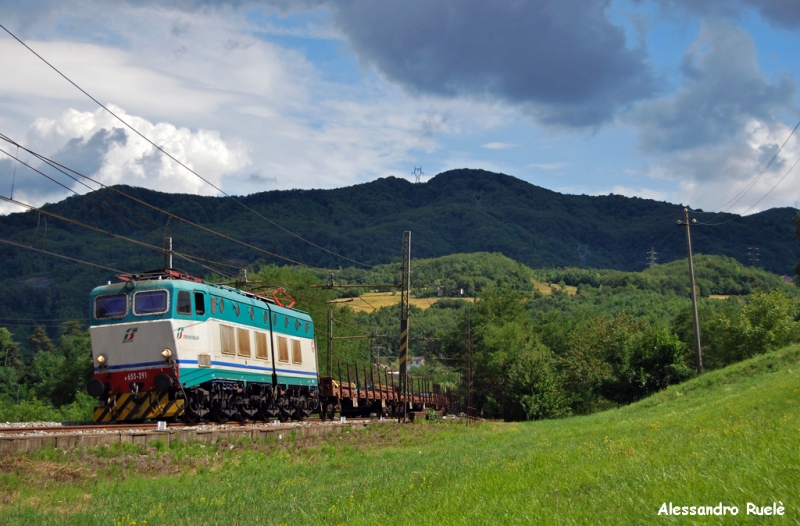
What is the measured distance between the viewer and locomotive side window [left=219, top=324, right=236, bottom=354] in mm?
26984

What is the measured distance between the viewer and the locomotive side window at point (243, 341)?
28.5 meters

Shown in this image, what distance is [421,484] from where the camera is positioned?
506 inches

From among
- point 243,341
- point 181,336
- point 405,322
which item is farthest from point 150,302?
point 405,322

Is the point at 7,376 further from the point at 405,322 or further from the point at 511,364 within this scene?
the point at 405,322

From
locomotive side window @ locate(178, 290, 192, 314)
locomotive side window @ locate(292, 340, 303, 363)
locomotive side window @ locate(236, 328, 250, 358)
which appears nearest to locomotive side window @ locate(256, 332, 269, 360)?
locomotive side window @ locate(236, 328, 250, 358)

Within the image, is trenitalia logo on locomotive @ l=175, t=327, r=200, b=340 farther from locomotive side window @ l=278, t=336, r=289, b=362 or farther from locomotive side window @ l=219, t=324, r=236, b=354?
locomotive side window @ l=278, t=336, r=289, b=362

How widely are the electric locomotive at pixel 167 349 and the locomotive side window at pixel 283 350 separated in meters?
3.81

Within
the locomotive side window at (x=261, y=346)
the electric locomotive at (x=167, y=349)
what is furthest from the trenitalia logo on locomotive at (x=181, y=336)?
the locomotive side window at (x=261, y=346)

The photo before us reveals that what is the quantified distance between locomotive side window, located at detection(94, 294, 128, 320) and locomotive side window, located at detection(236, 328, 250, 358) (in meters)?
4.56

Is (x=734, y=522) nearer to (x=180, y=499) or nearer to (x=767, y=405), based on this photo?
(x=180, y=499)

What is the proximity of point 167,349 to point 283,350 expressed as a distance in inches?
375

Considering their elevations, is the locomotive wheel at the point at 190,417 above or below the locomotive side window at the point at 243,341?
below

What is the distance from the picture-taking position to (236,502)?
13.2m

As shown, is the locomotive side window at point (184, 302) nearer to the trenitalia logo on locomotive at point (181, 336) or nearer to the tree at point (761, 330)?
the trenitalia logo on locomotive at point (181, 336)
